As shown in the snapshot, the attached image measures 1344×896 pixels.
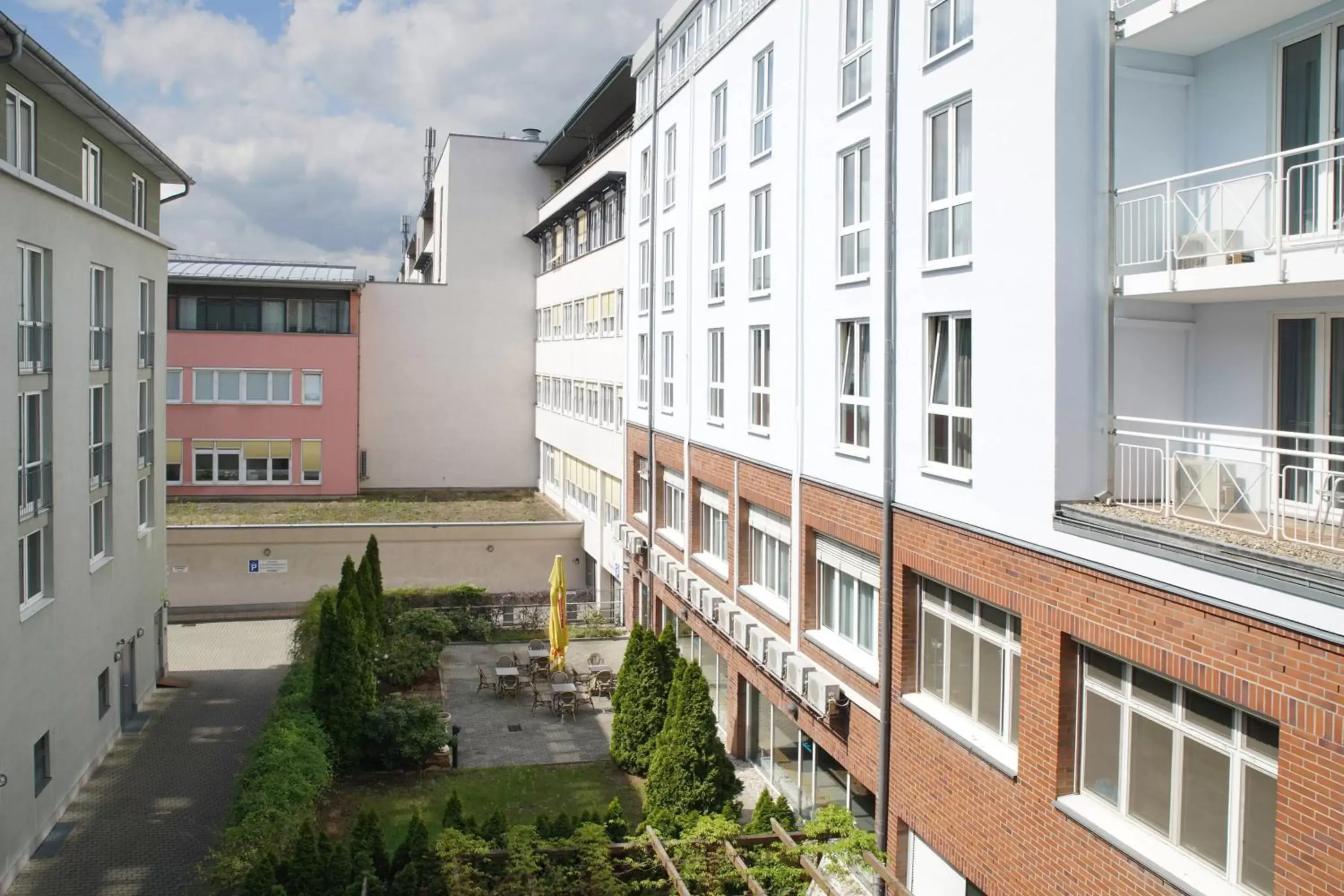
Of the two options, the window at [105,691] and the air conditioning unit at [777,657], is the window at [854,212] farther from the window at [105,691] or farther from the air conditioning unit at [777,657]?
the window at [105,691]

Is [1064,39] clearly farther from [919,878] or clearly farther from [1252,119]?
[919,878]

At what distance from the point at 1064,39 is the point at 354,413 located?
34.1 m

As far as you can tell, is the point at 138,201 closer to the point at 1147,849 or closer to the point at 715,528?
the point at 715,528

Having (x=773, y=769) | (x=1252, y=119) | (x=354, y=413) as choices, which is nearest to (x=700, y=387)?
(x=773, y=769)

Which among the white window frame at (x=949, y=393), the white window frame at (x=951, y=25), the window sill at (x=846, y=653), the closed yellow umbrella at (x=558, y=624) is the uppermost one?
the white window frame at (x=951, y=25)

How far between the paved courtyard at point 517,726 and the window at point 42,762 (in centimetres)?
626

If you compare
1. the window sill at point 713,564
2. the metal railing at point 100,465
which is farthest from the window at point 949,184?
the metal railing at point 100,465

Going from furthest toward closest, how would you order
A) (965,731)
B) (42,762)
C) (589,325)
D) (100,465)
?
(589,325), (100,465), (42,762), (965,731)

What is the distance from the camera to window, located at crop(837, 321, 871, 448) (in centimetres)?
1397

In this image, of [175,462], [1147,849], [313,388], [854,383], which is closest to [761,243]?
[854,383]

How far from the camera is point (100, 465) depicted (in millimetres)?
20969

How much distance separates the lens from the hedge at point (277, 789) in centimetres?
1304

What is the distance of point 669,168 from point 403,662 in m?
12.0

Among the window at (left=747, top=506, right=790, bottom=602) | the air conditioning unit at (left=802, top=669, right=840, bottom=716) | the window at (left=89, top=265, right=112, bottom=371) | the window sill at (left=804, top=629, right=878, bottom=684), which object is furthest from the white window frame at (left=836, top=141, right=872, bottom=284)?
the window at (left=89, top=265, right=112, bottom=371)
